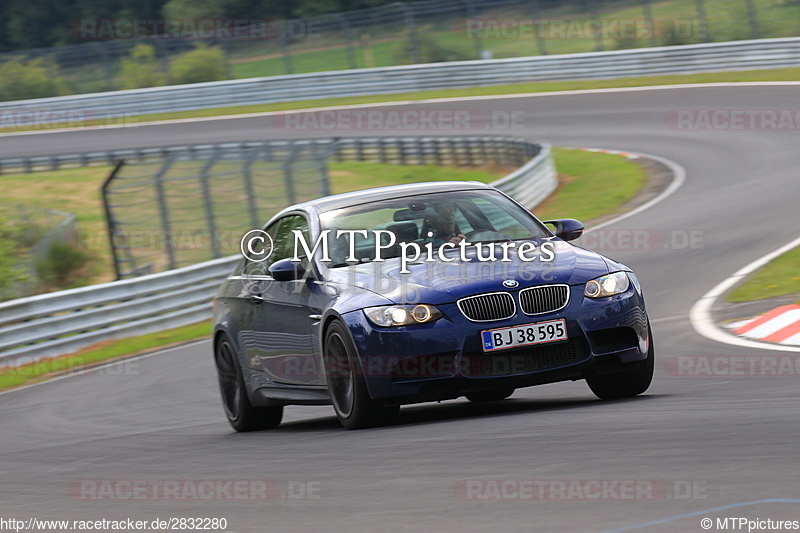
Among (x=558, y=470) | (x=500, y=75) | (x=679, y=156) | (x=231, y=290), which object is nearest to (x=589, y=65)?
(x=500, y=75)

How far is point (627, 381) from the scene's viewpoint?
24.0ft

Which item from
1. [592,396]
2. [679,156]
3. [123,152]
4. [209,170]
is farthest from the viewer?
[123,152]

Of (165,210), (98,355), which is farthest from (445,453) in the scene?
(165,210)

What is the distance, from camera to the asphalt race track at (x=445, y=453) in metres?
4.35

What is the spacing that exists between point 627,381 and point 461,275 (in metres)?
1.24

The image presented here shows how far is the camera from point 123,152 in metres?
30.8

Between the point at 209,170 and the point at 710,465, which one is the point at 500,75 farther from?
the point at 710,465

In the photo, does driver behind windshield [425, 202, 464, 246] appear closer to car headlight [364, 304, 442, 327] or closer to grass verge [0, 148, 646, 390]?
car headlight [364, 304, 442, 327]

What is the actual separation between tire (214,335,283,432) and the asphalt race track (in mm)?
181

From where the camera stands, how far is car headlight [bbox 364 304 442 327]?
676cm

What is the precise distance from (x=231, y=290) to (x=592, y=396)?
2838 millimetres

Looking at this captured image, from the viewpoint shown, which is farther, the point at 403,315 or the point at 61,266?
the point at 61,266

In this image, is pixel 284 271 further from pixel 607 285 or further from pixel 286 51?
pixel 286 51

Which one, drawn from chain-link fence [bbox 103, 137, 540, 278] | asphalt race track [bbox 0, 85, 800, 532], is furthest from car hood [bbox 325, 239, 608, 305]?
chain-link fence [bbox 103, 137, 540, 278]
